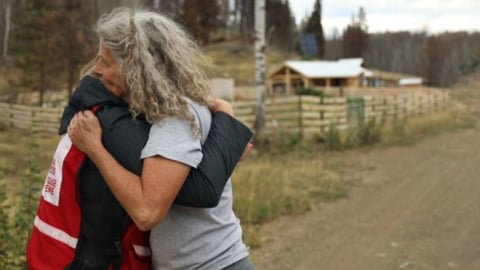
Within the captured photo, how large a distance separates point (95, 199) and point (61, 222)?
112mm

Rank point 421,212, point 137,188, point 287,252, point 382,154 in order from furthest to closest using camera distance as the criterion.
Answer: point 382,154 → point 421,212 → point 287,252 → point 137,188

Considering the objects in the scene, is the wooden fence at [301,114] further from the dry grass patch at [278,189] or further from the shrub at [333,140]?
the dry grass patch at [278,189]

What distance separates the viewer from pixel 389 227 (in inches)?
274

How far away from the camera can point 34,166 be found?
4059 mm

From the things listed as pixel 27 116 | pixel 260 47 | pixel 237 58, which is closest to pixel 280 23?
pixel 27 116

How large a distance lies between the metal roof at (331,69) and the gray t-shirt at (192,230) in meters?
42.4

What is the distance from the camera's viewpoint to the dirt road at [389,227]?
230 inches

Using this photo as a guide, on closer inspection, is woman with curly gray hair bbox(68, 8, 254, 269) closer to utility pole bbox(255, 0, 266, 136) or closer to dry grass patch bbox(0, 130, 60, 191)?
dry grass patch bbox(0, 130, 60, 191)

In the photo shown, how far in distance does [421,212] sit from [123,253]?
625 cm

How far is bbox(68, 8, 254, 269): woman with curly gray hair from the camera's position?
181 cm

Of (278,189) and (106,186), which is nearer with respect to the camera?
(106,186)

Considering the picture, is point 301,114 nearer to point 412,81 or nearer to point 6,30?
point 6,30

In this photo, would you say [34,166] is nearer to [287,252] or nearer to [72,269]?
[72,269]

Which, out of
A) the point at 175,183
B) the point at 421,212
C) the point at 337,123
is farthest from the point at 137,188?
the point at 337,123
